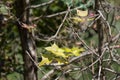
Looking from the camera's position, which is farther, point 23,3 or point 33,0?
point 33,0

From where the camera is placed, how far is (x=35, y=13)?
4062mm

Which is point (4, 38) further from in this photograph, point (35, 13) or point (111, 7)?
point (111, 7)

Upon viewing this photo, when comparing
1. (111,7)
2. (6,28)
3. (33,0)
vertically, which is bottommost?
(6,28)

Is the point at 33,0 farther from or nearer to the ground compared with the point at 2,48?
farther from the ground

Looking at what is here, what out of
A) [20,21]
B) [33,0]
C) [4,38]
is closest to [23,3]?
[20,21]

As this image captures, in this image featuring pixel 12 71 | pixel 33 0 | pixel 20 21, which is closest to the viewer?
pixel 20 21

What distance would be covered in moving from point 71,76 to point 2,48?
1917 millimetres

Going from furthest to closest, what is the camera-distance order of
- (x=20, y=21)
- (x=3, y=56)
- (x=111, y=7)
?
1. (x=3, y=56)
2. (x=20, y=21)
3. (x=111, y=7)

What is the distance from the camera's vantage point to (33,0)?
3227 millimetres

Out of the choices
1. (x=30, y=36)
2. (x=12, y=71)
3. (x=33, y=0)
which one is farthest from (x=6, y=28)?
(x=30, y=36)

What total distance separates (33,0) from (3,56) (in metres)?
0.90

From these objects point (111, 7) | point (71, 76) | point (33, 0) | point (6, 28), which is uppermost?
point (111, 7)

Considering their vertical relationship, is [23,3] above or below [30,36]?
above

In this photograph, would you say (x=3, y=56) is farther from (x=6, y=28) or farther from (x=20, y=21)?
(x=20, y=21)
